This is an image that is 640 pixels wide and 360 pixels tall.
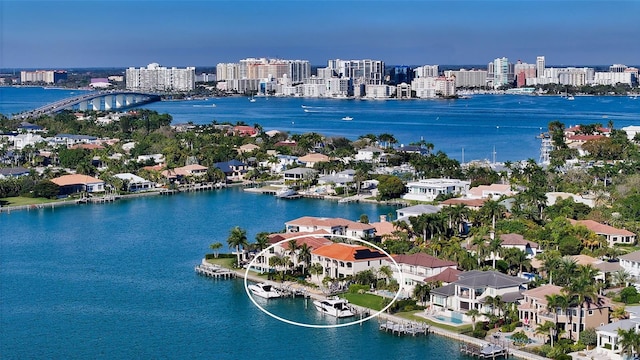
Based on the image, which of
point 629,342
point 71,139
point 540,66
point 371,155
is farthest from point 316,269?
point 540,66

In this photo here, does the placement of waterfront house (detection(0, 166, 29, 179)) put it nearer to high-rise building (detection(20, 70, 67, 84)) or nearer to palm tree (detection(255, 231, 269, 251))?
palm tree (detection(255, 231, 269, 251))

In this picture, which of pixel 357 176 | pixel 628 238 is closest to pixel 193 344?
pixel 628 238

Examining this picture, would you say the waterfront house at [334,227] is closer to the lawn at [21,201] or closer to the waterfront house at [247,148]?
the lawn at [21,201]

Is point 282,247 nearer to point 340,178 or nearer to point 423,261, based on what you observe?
point 423,261

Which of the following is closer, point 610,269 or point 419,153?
point 610,269

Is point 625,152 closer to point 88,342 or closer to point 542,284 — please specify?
point 542,284

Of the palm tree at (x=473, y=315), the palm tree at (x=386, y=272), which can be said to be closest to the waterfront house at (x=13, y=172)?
the palm tree at (x=386, y=272)

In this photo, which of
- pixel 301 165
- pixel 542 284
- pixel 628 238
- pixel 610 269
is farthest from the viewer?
pixel 301 165
